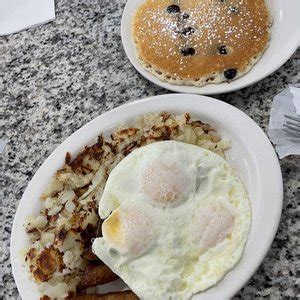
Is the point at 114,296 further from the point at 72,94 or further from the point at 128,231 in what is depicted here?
the point at 72,94

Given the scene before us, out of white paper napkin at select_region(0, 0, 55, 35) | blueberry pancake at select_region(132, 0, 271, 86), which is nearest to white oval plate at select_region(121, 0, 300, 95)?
blueberry pancake at select_region(132, 0, 271, 86)

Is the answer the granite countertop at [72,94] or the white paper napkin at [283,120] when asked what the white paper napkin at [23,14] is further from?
the white paper napkin at [283,120]

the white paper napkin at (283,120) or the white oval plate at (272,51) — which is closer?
the white paper napkin at (283,120)

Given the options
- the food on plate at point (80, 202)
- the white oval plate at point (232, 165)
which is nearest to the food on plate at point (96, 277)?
the food on plate at point (80, 202)

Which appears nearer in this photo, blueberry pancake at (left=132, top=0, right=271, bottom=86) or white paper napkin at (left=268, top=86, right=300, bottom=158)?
white paper napkin at (left=268, top=86, right=300, bottom=158)

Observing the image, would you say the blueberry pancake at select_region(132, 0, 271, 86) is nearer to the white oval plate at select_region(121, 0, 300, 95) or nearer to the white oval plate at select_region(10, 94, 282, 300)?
the white oval plate at select_region(121, 0, 300, 95)

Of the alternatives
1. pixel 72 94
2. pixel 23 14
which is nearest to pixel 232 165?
pixel 72 94
